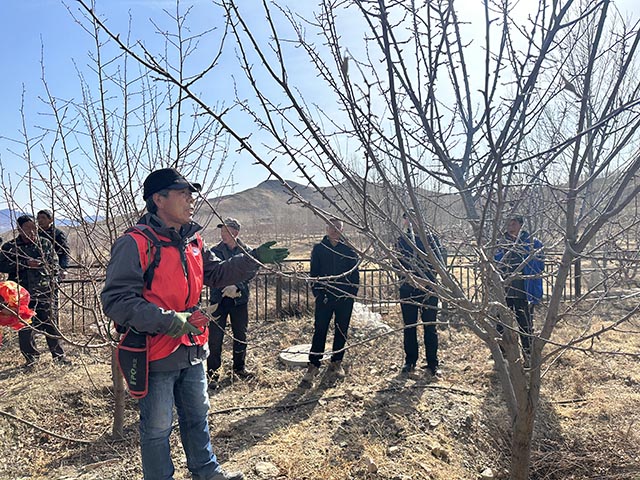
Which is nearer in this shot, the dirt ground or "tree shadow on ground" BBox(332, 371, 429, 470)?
the dirt ground

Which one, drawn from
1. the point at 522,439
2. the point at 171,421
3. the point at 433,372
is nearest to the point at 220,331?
the point at 433,372

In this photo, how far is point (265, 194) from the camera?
76.7 m

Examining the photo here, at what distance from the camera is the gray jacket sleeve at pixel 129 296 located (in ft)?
6.81

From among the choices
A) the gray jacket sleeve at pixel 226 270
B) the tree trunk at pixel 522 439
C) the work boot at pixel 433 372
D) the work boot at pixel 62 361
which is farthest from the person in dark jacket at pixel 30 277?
the tree trunk at pixel 522 439

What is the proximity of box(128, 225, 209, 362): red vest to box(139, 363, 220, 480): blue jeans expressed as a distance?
14 cm

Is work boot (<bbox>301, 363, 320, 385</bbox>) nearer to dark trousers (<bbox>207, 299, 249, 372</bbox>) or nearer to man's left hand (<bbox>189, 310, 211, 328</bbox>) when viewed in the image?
dark trousers (<bbox>207, 299, 249, 372</bbox>)

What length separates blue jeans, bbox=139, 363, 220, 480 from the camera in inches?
87.6

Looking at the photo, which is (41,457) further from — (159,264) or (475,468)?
(475,468)

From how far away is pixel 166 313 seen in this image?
212cm

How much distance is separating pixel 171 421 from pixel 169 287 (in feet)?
2.17

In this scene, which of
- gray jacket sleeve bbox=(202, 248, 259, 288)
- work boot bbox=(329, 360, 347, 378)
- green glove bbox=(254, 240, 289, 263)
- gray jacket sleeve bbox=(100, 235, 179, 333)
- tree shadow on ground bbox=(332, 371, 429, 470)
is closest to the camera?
gray jacket sleeve bbox=(100, 235, 179, 333)

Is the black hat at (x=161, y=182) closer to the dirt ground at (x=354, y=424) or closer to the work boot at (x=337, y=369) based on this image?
the dirt ground at (x=354, y=424)

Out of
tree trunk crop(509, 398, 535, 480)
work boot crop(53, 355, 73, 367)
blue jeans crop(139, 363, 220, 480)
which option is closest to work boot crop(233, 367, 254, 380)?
work boot crop(53, 355, 73, 367)

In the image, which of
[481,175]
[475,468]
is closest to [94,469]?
[475,468]
